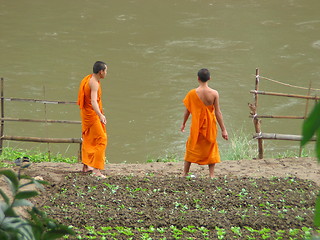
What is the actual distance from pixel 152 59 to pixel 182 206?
28.5 feet

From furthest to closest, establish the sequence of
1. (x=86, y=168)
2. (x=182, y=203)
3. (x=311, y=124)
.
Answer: (x=86, y=168) → (x=182, y=203) → (x=311, y=124)

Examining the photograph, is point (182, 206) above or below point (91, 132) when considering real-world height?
below

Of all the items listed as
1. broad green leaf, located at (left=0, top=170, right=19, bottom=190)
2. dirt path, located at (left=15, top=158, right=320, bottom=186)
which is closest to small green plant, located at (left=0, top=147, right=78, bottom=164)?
dirt path, located at (left=15, top=158, right=320, bottom=186)

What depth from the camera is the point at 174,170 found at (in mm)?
7266

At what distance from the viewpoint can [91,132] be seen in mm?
6676

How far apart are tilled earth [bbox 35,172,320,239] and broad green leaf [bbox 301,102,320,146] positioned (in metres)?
3.80

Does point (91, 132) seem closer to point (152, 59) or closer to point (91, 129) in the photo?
point (91, 129)

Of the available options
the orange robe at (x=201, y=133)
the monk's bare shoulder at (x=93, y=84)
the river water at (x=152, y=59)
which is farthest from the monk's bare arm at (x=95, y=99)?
the river water at (x=152, y=59)

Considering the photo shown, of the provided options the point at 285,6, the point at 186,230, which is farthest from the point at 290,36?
the point at 186,230

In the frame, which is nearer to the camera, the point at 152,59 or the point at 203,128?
the point at 203,128

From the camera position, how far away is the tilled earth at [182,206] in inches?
184

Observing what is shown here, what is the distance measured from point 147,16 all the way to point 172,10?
0.88 meters

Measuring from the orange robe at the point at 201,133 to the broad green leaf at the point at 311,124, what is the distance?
18.5ft

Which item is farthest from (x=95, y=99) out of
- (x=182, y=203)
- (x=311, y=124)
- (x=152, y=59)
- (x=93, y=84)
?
(x=152, y=59)
